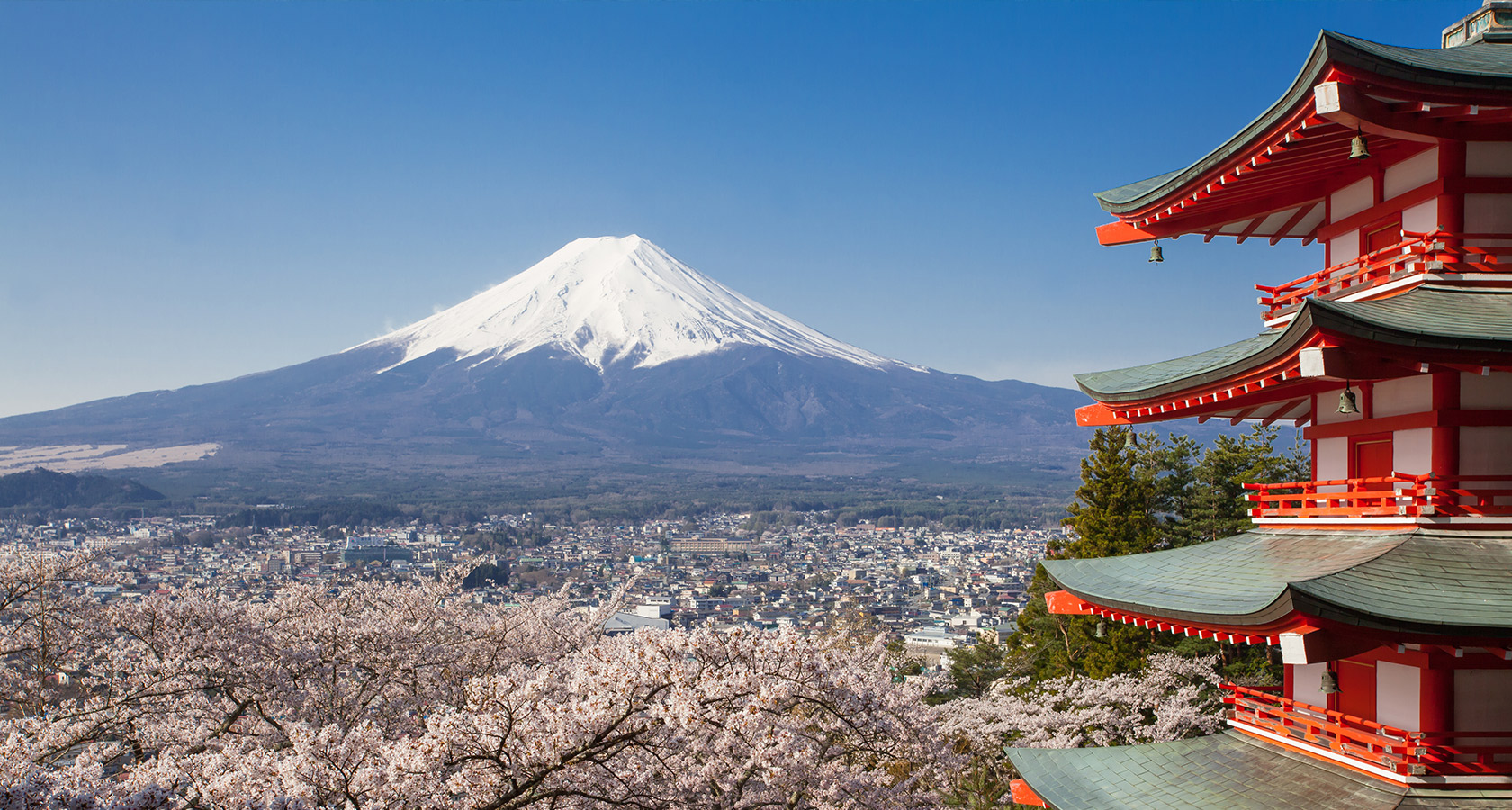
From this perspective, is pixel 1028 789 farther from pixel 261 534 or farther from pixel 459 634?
pixel 261 534

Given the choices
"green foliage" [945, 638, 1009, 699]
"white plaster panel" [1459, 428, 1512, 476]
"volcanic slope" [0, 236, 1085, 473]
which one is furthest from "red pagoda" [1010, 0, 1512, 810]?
"volcanic slope" [0, 236, 1085, 473]

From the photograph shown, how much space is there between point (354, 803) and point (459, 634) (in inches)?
409

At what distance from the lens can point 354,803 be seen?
634 cm

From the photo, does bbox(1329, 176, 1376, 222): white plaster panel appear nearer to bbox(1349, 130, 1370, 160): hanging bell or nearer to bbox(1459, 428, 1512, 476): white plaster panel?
bbox(1349, 130, 1370, 160): hanging bell

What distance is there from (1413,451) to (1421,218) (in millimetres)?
1477

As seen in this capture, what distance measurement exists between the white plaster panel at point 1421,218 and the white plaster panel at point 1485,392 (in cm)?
96

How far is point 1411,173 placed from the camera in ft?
21.8

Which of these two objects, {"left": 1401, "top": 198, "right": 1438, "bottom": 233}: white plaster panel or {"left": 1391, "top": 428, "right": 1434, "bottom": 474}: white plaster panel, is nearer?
{"left": 1391, "top": 428, "right": 1434, "bottom": 474}: white plaster panel

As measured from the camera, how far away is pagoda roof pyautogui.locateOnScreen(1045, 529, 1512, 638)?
5.34m

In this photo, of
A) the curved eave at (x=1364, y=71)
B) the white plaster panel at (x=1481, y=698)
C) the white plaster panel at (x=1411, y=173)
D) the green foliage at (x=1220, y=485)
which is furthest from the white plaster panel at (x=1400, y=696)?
the green foliage at (x=1220, y=485)

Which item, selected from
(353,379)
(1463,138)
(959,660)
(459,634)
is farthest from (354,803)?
(353,379)

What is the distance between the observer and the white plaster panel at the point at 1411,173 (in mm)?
6453

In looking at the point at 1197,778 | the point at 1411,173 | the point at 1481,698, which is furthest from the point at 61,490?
the point at 1481,698

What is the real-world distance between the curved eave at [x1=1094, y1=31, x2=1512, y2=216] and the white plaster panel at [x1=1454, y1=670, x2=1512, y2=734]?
3363 mm
